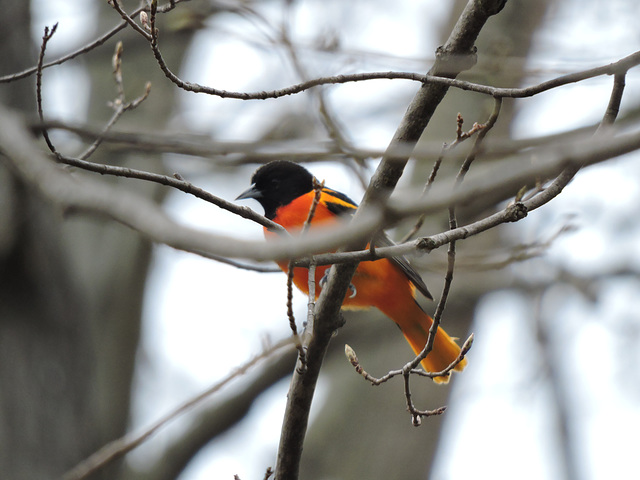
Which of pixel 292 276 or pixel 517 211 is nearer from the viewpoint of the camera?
pixel 292 276

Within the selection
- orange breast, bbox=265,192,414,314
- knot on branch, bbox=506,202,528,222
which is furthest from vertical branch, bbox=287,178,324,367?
orange breast, bbox=265,192,414,314

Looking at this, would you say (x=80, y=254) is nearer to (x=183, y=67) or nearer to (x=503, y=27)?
(x=183, y=67)

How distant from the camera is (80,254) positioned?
6.59 metres

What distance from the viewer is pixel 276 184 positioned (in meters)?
5.11

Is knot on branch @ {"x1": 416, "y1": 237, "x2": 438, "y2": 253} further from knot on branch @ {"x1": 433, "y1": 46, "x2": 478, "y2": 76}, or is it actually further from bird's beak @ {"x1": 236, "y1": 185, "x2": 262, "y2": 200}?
bird's beak @ {"x1": 236, "y1": 185, "x2": 262, "y2": 200}

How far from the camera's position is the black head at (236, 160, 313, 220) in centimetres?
502

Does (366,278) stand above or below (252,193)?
below

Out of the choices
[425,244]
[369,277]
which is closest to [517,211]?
[425,244]

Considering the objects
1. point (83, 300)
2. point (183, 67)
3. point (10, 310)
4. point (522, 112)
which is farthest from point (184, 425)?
point (522, 112)

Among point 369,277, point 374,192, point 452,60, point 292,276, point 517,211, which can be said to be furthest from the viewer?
point 369,277

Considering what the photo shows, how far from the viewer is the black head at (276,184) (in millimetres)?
5016

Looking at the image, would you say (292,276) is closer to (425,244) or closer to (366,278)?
(425,244)

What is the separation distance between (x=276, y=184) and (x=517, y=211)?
3.01 metres

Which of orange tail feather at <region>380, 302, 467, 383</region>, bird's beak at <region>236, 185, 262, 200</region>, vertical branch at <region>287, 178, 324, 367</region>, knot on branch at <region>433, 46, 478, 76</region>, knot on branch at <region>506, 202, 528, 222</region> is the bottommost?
vertical branch at <region>287, 178, 324, 367</region>
